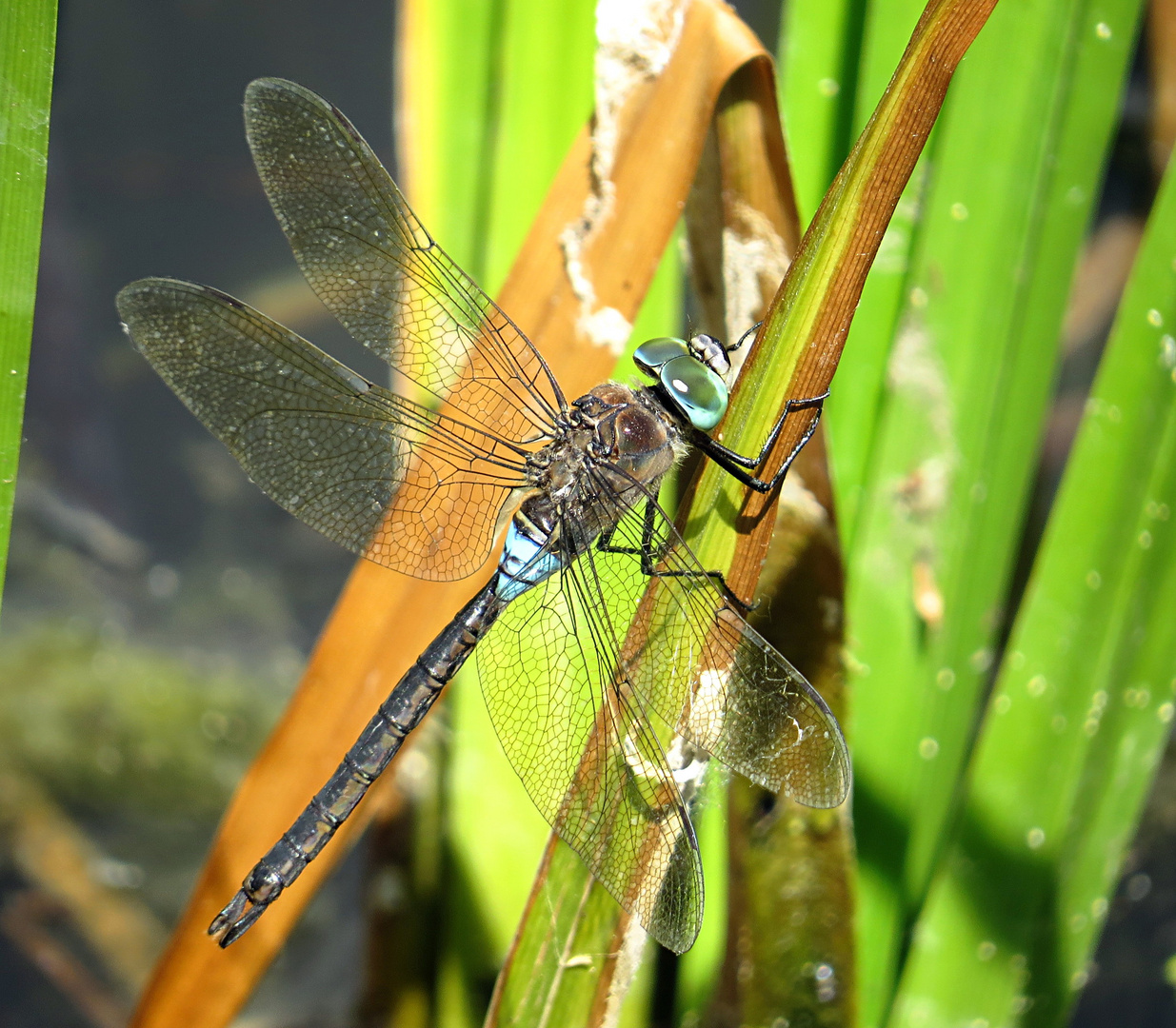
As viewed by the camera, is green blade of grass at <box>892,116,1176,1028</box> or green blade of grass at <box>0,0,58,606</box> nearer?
green blade of grass at <box>0,0,58,606</box>

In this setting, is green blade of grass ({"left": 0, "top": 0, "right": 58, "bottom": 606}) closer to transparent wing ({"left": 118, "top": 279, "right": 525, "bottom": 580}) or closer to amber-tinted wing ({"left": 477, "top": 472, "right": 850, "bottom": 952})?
transparent wing ({"left": 118, "top": 279, "right": 525, "bottom": 580})

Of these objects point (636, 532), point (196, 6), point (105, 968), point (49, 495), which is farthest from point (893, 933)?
point (196, 6)

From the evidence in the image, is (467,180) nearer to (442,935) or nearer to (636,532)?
(636,532)

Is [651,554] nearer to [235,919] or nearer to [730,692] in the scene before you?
[730,692]

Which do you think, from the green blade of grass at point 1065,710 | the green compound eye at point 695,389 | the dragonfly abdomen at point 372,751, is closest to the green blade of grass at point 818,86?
the green compound eye at point 695,389

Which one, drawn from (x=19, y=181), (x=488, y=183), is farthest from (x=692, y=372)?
(x=19, y=181)

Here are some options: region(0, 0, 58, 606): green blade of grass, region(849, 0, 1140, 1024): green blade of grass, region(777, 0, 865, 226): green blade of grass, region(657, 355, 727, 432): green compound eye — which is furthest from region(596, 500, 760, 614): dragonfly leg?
region(0, 0, 58, 606): green blade of grass
